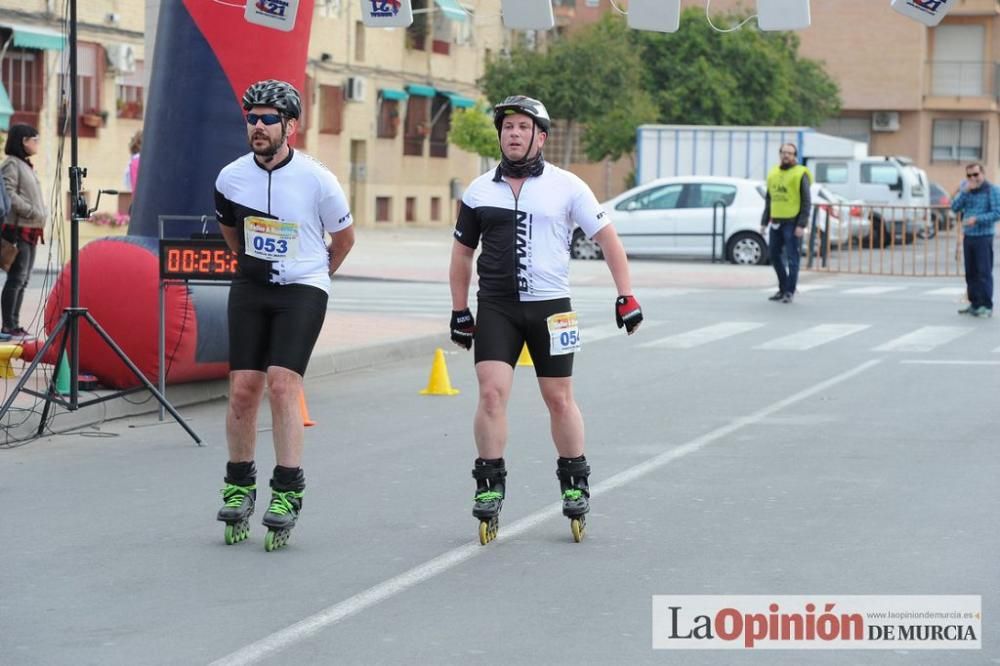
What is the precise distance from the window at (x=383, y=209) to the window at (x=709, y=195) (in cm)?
2344

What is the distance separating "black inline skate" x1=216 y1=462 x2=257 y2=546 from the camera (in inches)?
293

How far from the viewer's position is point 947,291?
82.5ft

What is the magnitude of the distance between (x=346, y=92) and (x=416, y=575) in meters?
45.0

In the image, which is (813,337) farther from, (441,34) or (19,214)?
(441,34)

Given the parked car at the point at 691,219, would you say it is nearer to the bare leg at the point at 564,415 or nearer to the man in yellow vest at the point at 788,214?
the man in yellow vest at the point at 788,214

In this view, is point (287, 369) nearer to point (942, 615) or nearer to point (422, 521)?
point (422, 521)

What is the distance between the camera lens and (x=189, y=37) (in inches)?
477

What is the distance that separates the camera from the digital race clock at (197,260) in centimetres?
1080

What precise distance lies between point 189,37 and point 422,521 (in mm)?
5334

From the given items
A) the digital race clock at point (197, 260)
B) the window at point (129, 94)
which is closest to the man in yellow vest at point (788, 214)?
the digital race clock at point (197, 260)

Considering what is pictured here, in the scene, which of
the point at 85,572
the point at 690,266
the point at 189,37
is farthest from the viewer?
the point at 690,266

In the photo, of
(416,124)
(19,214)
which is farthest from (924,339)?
(416,124)

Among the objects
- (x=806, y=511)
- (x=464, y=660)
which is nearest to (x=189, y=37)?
(x=806, y=511)

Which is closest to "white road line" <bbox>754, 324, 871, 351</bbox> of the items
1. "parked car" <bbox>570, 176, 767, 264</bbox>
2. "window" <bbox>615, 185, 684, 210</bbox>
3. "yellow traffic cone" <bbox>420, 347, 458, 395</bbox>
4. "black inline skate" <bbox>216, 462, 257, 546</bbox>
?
"yellow traffic cone" <bbox>420, 347, 458, 395</bbox>
